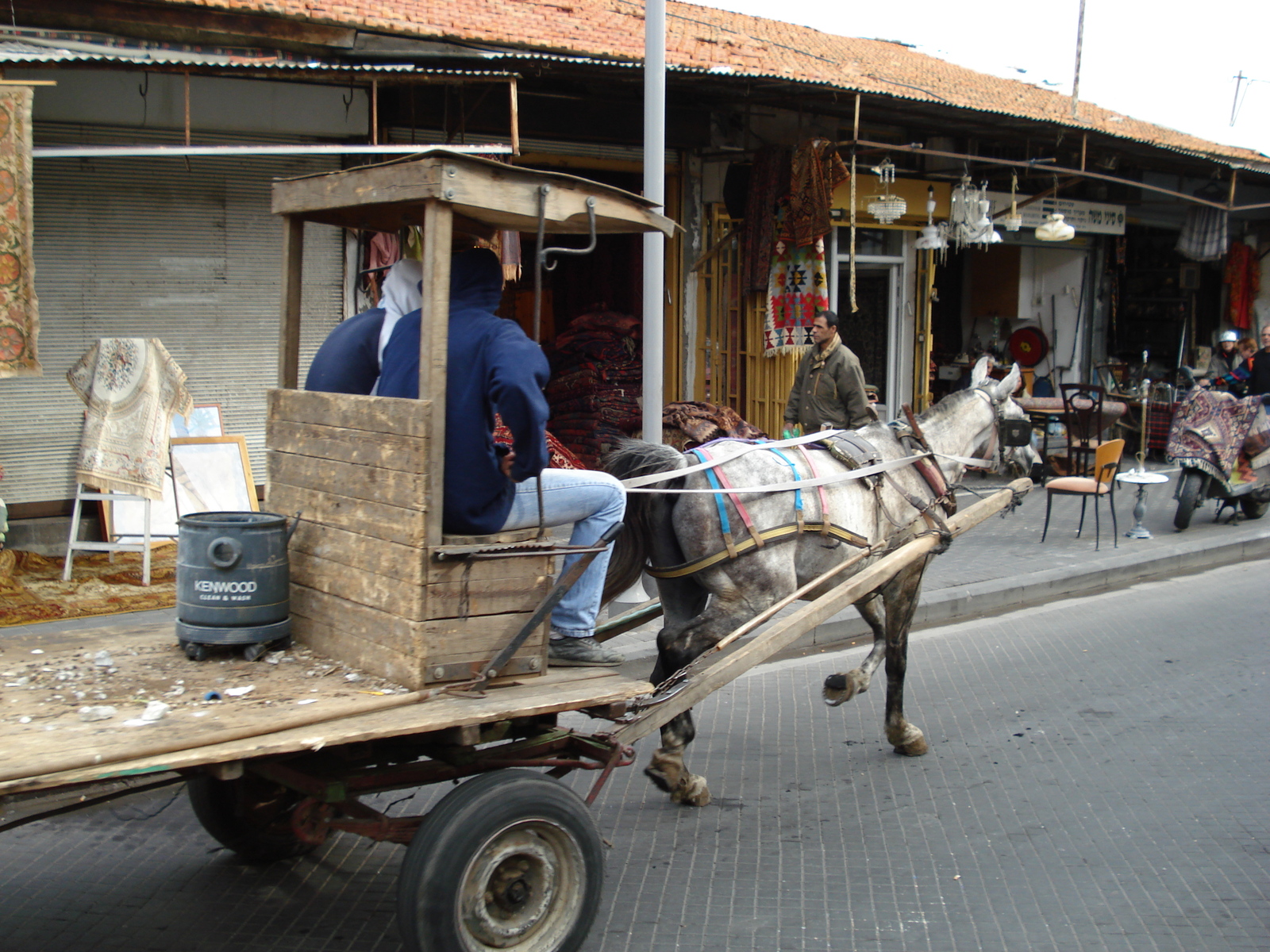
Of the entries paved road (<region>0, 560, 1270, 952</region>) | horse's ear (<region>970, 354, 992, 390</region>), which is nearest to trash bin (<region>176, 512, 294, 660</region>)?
paved road (<region>0, 560, 1270, 952</region>)

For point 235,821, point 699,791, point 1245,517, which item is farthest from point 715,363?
point 235,821

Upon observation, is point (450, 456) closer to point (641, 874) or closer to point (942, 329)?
point (641, 874)

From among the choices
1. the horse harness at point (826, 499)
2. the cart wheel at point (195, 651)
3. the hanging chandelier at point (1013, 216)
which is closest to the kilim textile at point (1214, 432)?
the hanging chandelier at point (1013, 216)

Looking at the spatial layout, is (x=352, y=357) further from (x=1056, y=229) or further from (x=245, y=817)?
(x=1056, y=229)

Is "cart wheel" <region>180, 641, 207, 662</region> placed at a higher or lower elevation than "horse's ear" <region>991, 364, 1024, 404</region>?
lower

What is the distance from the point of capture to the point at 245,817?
388 cm

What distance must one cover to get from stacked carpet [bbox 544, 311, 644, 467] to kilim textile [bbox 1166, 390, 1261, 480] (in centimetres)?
565

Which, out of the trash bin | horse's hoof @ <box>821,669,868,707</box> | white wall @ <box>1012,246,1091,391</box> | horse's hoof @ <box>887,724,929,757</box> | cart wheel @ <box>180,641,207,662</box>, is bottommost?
horse's hoof @ <box>887,724,929,757</box>

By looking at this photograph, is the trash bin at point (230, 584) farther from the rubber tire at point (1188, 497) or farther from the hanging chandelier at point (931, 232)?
the hanging chandelier at point (931, 232)

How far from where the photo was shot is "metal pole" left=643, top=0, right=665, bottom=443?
7051 mm

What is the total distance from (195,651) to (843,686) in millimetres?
2696

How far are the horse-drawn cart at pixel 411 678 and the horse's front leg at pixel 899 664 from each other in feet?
6.25

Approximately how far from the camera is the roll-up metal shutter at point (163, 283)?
25.8 feet

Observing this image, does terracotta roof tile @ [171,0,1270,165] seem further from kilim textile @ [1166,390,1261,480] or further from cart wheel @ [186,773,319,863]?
cart wheel @ [186,773,319,863]
